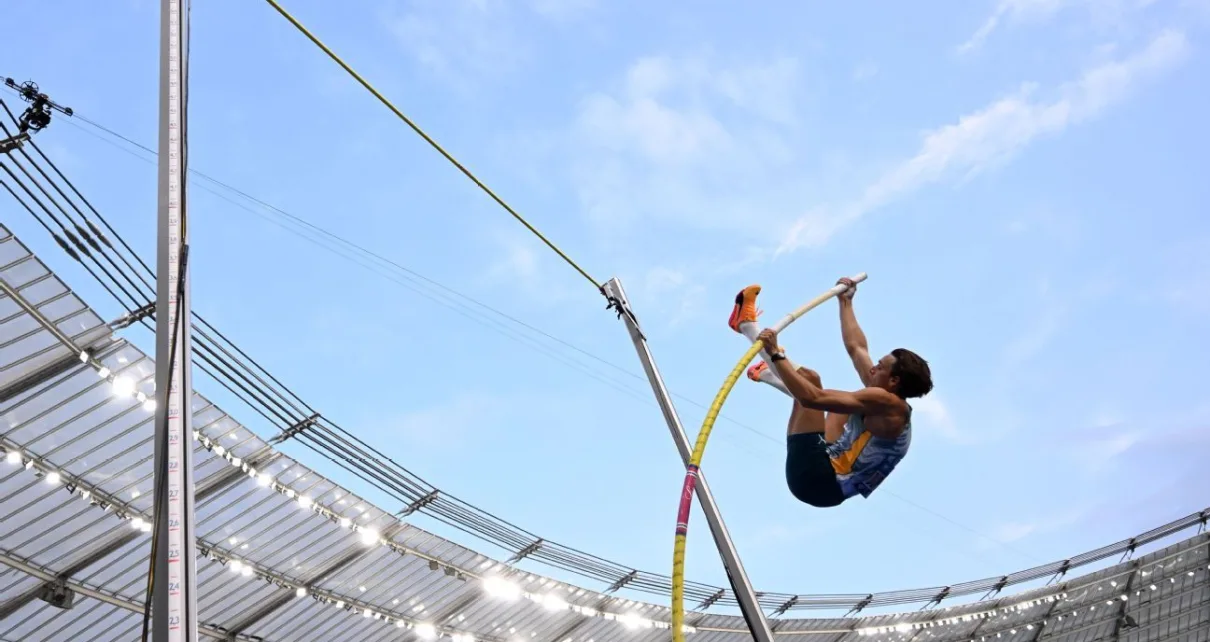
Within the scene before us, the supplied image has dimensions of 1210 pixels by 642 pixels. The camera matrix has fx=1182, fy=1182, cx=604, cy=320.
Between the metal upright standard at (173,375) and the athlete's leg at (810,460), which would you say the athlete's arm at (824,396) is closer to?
the athlete's leg at (810,460)

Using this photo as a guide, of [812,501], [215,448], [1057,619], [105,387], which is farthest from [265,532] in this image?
[1057,619]

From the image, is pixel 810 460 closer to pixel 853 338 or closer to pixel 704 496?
pixel 853 338

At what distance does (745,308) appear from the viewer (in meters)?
7.75

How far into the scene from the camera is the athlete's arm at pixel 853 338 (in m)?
7.86

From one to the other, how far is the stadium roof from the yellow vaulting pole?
1068cm

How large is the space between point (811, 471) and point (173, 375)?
3.89 metres

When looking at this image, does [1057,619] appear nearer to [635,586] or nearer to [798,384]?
[635,586]

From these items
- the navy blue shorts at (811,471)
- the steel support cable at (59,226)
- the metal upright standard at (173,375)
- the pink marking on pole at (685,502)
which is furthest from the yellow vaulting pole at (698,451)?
the steel support cable at (59,226)

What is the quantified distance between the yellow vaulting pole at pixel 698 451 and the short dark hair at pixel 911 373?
764 mm

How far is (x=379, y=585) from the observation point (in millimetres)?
24234

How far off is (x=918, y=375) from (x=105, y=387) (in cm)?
1385

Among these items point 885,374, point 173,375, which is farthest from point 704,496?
point 173,375

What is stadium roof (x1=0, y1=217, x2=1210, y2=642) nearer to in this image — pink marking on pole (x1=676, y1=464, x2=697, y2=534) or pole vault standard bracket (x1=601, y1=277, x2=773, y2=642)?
pole vault standard bracket (x1=601, y1=277, x2=773, y2=642)

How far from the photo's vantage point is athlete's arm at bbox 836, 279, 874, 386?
7859mm
